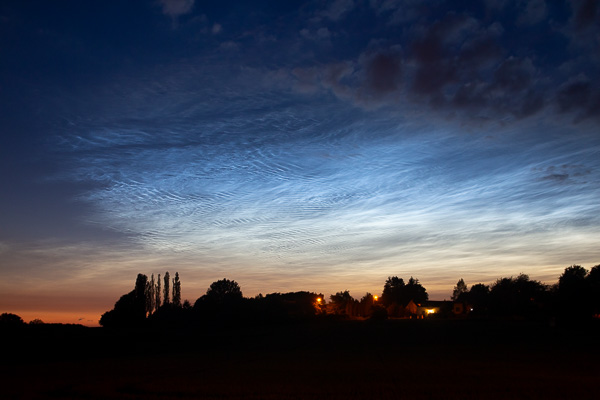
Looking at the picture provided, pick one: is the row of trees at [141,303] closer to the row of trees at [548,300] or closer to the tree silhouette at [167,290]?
the tree silhouette at [167,290]

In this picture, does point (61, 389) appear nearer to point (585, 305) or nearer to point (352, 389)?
point (352, 389)

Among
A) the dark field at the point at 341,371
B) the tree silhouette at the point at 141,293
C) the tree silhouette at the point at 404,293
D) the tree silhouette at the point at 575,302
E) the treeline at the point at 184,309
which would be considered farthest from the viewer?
the tree silhouette at the point at 404,293

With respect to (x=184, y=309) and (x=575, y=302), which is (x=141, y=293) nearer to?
(x=184, y=309)

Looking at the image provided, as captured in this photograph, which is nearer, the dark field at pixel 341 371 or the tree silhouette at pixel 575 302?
the dark field at pixel 341 371

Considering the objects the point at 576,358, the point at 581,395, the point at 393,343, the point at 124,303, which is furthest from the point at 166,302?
the point at 581,395

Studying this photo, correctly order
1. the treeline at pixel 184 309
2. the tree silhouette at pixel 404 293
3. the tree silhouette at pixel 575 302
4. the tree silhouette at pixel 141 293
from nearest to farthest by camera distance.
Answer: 1. the tree silhouette at pixel 575 302
2. the treeline at pixel 184 309
3. the tree silhouette at pixel 141 293
4. the tree silhouette at pixel 404 293

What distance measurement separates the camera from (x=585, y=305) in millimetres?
79750

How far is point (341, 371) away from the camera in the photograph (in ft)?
95.3

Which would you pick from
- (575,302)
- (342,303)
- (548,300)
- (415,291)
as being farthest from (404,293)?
(575,302)

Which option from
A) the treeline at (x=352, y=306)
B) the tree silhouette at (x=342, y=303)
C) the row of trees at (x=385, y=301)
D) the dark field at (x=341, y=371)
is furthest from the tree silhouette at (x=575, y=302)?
the tree silhouette at (x=342, y=303)

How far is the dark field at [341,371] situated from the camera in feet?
71.2

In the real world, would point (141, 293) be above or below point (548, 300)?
above

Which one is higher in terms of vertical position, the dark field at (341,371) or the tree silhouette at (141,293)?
the tree silhouette at (141,293)

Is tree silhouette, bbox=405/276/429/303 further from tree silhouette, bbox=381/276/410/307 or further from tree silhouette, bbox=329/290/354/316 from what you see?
tree silhouette, bbox=329/290/354/316
